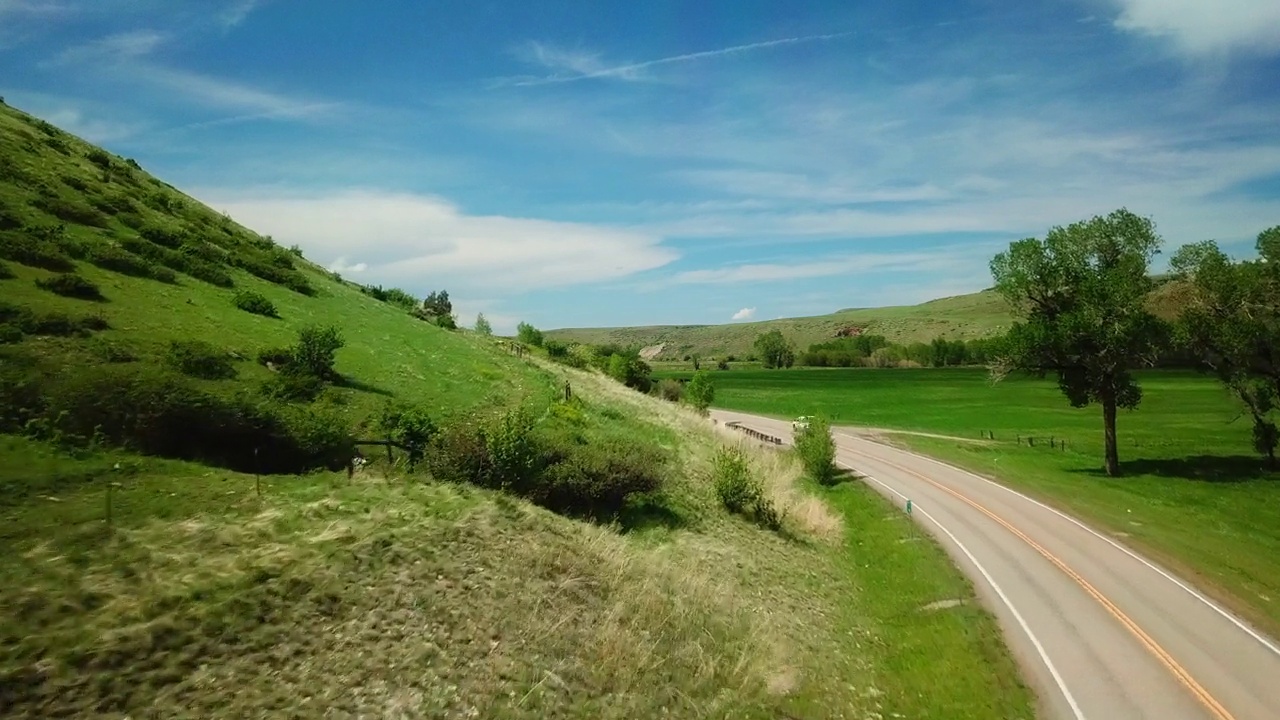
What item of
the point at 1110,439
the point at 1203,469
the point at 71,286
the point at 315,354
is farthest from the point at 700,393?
the point at 71,286

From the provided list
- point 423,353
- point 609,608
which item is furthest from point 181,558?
point 423,353

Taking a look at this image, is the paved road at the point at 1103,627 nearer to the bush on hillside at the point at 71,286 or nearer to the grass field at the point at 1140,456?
the grass field at the point at 1140,456

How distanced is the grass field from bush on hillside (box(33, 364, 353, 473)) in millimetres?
31360

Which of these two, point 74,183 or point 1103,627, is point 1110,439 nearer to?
point 1103,627

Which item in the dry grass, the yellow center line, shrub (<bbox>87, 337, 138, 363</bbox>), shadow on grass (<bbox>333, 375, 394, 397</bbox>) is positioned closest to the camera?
the yellow center line

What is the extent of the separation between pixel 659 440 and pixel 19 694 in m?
33.7

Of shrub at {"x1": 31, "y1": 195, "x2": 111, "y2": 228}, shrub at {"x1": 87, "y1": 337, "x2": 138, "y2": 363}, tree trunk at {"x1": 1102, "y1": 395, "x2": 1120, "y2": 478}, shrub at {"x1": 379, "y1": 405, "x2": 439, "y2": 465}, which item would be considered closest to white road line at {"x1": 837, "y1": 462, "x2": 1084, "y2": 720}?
tree trunk at {"x1": 1102, "y1": 395, "x2": 1120, "y2": 478}

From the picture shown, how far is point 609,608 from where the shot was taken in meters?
17.0

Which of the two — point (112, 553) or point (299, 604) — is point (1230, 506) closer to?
point (299, 604)

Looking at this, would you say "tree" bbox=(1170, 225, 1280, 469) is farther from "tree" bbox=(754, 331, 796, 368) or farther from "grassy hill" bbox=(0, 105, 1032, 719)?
"tree" bbox=(754, 331, 796, 368)

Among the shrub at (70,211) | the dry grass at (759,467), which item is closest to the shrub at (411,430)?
the dry grass at (759,467)

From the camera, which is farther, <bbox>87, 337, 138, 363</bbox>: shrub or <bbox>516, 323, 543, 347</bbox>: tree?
<bbox>516, 323, 543, 347</bbox>: tree

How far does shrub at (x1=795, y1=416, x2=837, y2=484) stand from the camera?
50.7 m

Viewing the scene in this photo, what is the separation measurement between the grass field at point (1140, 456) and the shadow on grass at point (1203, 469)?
0.07 m
